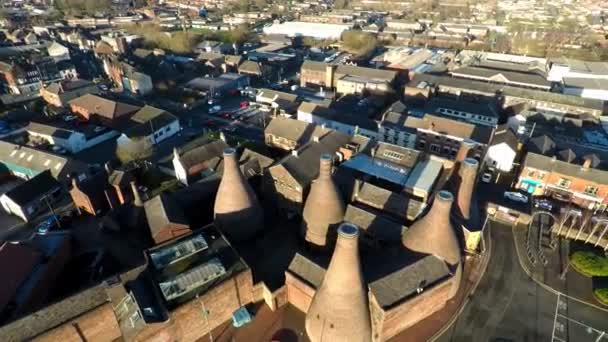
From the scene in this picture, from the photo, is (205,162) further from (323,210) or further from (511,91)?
(511,91)

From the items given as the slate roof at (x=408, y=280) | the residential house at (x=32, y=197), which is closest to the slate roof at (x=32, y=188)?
the residential house at (x=32, y=197)

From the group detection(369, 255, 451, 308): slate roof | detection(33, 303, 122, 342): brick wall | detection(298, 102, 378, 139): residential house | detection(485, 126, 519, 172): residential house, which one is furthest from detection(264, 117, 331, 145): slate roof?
detection(33, 303, 122, 342): brick wall

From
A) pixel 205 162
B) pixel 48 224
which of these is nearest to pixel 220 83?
pixel 205 162

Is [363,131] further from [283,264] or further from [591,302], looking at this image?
[591,302]

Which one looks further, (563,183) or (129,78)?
(129,78)

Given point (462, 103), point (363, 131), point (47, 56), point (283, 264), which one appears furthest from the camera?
point (47, 56)

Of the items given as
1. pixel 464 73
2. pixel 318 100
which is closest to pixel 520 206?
pixel 318 100

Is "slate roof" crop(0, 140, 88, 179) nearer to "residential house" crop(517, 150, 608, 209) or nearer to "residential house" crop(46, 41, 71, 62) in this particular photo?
"residential house" crop(517, 150, 608, 209)
